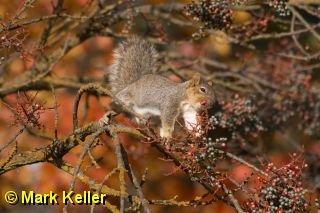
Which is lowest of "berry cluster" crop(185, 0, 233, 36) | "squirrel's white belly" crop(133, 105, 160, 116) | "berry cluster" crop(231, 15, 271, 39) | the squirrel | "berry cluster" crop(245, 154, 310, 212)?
"squirrel's white belly" crop(133, 105, 160, 116)

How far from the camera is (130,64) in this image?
480 centimetres

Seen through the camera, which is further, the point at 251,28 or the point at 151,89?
the point at 151,89

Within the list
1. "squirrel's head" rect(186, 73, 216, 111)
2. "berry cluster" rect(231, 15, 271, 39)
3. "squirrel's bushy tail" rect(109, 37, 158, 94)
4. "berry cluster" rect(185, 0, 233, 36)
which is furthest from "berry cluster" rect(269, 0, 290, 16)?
"squirrel's bushy tail" rect(109, 37, 158, 94)

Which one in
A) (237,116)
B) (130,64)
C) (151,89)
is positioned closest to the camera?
(237,116)

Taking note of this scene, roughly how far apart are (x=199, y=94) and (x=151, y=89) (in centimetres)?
42

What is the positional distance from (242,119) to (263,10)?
790mm

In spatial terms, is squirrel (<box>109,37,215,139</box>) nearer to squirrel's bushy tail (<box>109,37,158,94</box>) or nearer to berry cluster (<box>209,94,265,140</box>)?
squirrel's bushy tail (<box>109,37,158,94</box>)

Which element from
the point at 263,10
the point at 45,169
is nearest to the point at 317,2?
the point at 263,10

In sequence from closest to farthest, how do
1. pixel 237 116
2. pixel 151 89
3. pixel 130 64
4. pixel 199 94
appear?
pixel 199 94
pixel 237 116
pixel 151 89
pixel 130 64

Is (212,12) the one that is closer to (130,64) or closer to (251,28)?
(251,28)

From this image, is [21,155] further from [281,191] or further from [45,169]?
[45,169]

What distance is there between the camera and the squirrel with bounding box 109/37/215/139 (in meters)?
4.30

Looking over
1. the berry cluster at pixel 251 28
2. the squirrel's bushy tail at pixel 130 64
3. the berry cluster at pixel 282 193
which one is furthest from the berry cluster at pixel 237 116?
the berry cluster at pixel 282 193

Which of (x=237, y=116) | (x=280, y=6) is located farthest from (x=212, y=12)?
(x=237, y=116)
